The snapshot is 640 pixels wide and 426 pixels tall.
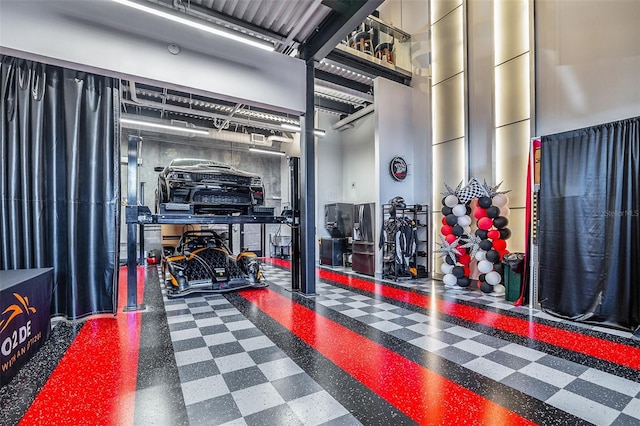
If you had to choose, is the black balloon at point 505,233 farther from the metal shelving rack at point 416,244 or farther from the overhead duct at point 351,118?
the overhead duct at point 351,118

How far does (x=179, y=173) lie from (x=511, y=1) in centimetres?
634

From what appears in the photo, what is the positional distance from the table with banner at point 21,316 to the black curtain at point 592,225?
17.7 feet

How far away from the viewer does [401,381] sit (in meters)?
2.15

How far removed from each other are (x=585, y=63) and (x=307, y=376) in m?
5.48

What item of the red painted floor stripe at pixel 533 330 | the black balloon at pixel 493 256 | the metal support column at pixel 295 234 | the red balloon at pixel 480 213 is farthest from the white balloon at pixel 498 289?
the metal support column at pixel 295 234

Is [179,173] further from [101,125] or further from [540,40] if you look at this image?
[540,40]

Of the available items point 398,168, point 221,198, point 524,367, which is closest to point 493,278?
point 524,367

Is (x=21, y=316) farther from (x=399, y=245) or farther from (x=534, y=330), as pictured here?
(x=399, y=245)

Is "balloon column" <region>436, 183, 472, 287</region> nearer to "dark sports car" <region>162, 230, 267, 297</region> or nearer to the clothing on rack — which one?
the clothing on rack

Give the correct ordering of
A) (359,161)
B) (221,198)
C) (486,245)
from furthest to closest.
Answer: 1. (359,161)
2. (486,245)
3. (221,198)

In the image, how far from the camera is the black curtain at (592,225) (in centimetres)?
330

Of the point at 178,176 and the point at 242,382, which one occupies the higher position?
the point at 178,176

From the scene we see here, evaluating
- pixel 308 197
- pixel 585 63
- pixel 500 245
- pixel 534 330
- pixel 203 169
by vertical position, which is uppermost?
pixel 585 63

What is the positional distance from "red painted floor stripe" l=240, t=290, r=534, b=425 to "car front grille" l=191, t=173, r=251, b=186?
8.08 ft
